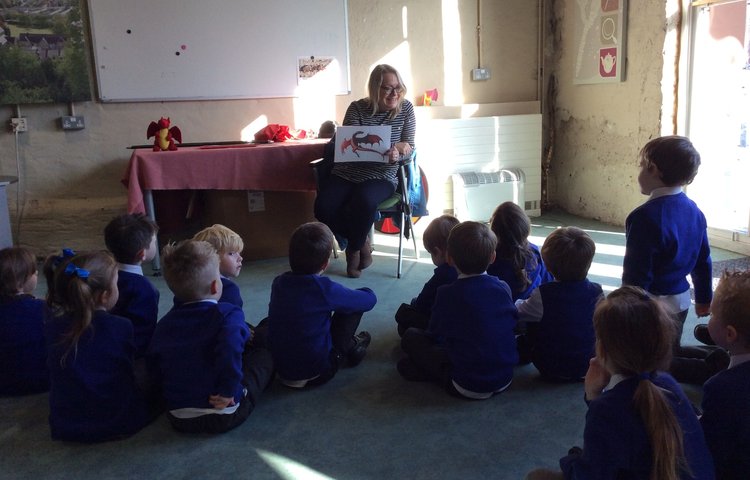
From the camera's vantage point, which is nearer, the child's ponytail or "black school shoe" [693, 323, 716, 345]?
the child's ponytail

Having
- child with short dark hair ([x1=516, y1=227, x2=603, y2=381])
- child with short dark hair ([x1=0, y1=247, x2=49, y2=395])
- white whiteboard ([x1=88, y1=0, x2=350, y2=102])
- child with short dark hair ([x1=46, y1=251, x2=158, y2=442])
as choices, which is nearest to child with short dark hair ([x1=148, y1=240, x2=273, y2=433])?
child with short dark hair ([x1=46, y1=251, x2=158, y2=442])

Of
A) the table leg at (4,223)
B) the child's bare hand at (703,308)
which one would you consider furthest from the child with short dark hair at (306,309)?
the table leg at (4,223)

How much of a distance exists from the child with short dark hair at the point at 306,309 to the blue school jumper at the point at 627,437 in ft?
3.57

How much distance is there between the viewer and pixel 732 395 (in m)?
1.21

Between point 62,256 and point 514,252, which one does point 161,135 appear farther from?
point 514,252

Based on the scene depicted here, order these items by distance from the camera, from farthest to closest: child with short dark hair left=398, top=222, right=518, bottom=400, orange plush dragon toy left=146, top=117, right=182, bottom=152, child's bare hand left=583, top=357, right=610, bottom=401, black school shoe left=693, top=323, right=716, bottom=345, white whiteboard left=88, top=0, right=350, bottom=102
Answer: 1. white whiteboard left=88, top=0, right=350, bottom=102
2. orange plush dragon toy left=146, top=117, right=182, bottom=152
3. black school shoe left=693, top=323, right=716, bottom=345
4. child with short dark hair left=398, top=222, right=518, bottom=400
5. child's bare hand left=583, top=357, right=610, bottom=401

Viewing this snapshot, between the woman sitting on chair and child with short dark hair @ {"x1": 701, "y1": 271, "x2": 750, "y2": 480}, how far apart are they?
7.62 feet

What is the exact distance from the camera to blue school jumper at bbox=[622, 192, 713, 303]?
207cm

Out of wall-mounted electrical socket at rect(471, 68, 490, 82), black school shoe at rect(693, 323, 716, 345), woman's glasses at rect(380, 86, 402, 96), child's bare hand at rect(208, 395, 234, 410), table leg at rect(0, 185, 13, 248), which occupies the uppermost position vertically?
wall-mounted electrical socket at rect(471, 68, 490, 82)

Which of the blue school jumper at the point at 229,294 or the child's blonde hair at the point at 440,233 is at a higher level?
the child's blonde hair at the point at 440,233

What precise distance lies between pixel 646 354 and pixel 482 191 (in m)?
3.76

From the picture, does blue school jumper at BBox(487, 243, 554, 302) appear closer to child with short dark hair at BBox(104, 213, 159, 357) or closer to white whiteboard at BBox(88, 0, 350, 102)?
child with short dark hair at BBox(104, 213, 159, 357)

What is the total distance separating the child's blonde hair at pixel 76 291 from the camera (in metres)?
1.77

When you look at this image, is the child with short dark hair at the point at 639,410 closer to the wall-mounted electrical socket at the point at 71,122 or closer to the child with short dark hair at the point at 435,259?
the child with short dark hair at the point at 435,259
